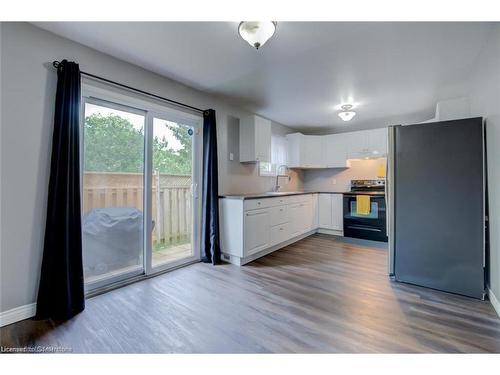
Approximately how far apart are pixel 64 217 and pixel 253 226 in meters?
2.10

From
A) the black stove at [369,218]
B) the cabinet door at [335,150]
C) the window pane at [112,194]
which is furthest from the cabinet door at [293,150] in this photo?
the window pane at [112,194]

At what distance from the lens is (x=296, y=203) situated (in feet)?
14.2

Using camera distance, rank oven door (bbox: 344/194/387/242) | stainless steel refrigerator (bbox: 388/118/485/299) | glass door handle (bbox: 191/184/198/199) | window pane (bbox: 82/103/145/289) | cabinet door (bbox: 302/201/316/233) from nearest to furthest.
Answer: stainless steel refrigerator (bbox: 388/118/485/299)
window pane (bbox: 82/103/145/289)
glass door handle (bbox: 191/184/198/199)
oven door (bbox: 344/194/387/242)
cabinet door (bbox: 302/201/316/233)

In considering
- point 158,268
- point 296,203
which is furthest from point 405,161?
point 158,268

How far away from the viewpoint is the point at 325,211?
5.04 meters

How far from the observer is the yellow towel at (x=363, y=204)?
4426mm

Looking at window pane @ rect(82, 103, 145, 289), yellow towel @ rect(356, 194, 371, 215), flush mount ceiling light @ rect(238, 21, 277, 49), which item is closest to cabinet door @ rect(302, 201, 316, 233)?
yellow towel @ rect(356, 194, 371, 215)

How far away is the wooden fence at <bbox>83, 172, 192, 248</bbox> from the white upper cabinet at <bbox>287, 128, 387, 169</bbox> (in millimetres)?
2851

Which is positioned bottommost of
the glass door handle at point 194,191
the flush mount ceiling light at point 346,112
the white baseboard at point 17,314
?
the white baseboard at point 17,314

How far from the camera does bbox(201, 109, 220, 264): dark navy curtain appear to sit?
3.20 metres

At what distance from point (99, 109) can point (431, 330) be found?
3458mm

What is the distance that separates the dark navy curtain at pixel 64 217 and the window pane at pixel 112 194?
292mm

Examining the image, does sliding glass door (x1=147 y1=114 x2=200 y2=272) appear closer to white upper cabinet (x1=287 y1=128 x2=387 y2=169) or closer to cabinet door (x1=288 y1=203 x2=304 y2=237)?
cabinet door (x1=288 y1=203 x2=304 y2=237)

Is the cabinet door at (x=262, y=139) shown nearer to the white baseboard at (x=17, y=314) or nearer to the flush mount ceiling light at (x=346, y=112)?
the flush mount ceiling light at (x=346, y=112)
